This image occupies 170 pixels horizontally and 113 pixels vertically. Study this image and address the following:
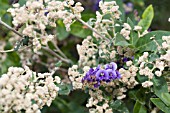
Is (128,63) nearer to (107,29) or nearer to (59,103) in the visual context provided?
(107,29)

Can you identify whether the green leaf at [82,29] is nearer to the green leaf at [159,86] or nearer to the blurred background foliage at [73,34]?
the blurred background foliage at [73,34]

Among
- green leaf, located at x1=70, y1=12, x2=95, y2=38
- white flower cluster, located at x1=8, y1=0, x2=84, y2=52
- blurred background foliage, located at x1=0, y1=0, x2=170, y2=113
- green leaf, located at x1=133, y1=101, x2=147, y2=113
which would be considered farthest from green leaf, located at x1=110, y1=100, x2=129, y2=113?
green leaf, located at x1=70, y1=12, x2=95, y2=38

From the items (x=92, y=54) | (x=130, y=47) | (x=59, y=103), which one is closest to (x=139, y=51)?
(x=130, y=47)

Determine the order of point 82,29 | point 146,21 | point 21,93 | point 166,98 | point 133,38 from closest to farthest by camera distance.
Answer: point 21,93
point 166,98
point 133,38
point 146,21
point 82,29

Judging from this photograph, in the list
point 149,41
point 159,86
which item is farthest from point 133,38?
point 159,86

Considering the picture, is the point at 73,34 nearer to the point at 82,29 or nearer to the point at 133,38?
the point at 82,29

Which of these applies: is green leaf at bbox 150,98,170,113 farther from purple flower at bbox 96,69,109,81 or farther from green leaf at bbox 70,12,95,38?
green leaf at bbox 70,12,95,38

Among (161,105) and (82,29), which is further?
(82,29)

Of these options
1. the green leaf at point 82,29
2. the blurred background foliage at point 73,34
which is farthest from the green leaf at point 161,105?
the green leaf at point 82,29
